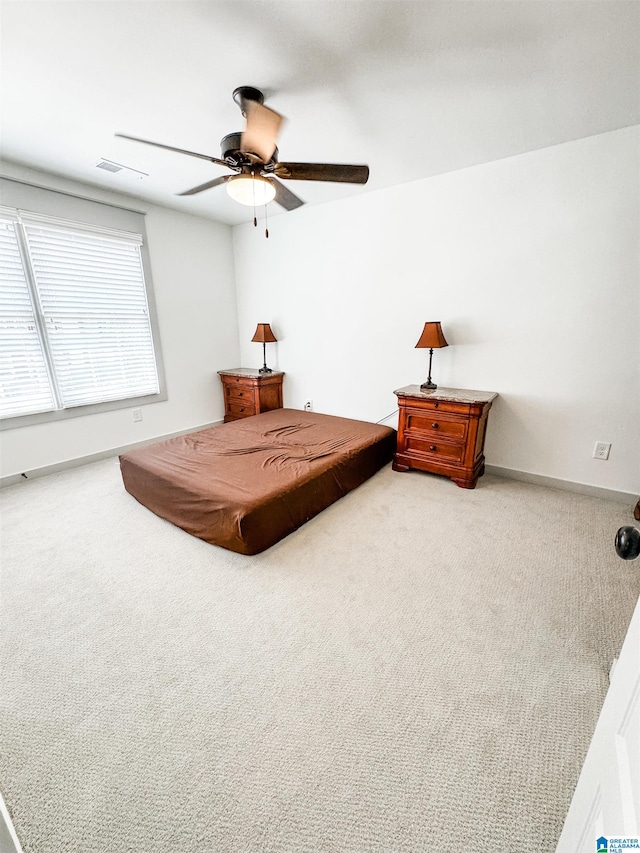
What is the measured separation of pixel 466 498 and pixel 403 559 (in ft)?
3.13

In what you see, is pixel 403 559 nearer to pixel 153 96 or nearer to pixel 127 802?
pixel 127 802

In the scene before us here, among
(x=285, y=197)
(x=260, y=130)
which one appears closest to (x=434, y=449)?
(x=285, y=197)

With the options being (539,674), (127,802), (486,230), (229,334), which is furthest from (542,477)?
(229,334)

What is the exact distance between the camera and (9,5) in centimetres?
129

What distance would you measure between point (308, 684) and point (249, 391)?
3233 millimetres

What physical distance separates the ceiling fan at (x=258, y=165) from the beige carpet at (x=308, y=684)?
2.06 m

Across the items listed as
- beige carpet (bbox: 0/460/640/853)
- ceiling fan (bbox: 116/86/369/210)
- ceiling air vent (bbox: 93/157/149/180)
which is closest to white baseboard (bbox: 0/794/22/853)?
beige carpet (bbox: 0/460/640/853)

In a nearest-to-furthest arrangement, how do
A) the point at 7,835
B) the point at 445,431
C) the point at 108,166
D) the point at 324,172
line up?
1. the point at 7,835
2. the point at 324,172
3. the point at 108,166
4. the point at 445,431

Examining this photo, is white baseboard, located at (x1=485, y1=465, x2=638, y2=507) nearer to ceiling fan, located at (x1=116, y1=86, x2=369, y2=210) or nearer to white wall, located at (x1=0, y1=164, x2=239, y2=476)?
ceiling fan, located at (x1=116, y1=86, x2=369, y2=210)

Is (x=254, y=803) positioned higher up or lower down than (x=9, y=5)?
lower down

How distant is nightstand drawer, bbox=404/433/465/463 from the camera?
2.74 meters

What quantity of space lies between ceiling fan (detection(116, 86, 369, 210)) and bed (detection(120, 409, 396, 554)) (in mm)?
1658

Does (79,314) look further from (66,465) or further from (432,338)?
(432,338)

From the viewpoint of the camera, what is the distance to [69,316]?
3.03 meters
